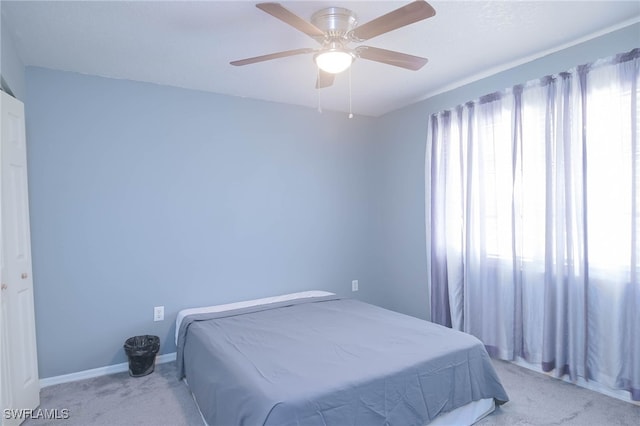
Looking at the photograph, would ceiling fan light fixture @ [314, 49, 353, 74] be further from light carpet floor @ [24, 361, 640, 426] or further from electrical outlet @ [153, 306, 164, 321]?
electrical outlet @ [153, 306, 164, 321]

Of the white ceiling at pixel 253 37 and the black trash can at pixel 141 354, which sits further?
the black trash can at pixel 141 354

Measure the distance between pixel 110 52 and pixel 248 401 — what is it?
2430mm

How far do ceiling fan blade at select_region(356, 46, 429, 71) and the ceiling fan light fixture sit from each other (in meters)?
0.08

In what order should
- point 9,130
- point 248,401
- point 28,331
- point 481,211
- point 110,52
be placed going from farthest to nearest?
1. point 481,211
2. point 110,52
3. point 28,331
4. point 9,130
5. point 248,401

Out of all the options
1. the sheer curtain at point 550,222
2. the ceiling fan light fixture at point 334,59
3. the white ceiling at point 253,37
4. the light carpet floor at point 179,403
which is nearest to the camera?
the ceiling fan light fixture at point 334,59

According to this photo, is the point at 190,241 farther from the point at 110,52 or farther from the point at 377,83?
the point at 377,83

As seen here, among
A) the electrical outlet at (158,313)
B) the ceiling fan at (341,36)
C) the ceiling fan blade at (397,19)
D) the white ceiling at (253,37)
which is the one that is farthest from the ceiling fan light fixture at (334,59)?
the electrical outlet at (158,313)

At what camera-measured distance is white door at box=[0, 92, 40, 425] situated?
2.05 metres

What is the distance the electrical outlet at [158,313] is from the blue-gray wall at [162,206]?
0.04 meters

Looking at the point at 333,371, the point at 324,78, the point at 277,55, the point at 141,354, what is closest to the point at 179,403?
the point at 141,354

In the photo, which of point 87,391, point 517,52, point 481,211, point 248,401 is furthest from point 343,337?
point 517,52

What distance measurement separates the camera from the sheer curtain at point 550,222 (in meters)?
2.30

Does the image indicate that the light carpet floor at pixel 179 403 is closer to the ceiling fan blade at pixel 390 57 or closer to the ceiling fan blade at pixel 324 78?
the ceiling fan blade at pixel 390 57

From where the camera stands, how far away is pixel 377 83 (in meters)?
3.23
